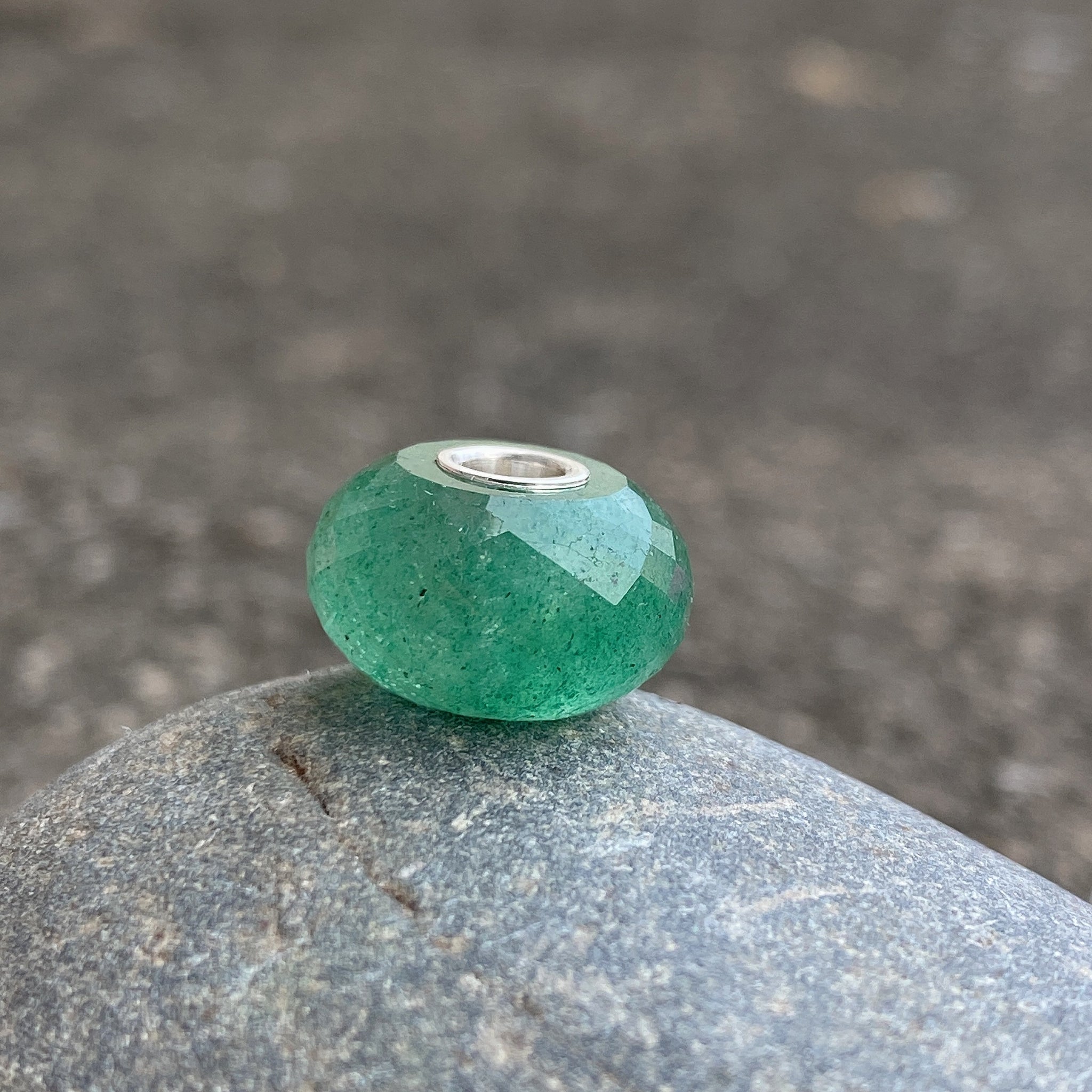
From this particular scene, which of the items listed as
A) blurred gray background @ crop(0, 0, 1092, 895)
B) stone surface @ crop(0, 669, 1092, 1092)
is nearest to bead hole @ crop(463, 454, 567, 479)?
stone surface @ crop(0, 669, 1092, 1092)

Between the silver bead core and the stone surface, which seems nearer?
the stone surface

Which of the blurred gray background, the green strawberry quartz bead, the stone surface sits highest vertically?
the green strawberry quartz bead

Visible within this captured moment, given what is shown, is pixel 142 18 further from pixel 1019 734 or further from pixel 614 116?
pixel 1019 734

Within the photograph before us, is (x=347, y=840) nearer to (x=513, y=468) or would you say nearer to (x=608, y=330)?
(x=513, y=468)

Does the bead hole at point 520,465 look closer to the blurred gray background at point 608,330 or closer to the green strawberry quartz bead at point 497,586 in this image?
the green strawberry quartz bead at point 497,586

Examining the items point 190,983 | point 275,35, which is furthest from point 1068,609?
point 275,35

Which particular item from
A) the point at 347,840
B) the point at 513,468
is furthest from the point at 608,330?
the point at 347,840

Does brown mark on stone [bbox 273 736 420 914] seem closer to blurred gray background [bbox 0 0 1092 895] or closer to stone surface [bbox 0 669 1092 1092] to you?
stone surface [bbox 0 669 1092 1092]

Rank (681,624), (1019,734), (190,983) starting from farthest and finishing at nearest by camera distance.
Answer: (1019,734) → (681,624) → (190,983)
